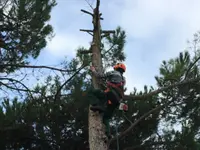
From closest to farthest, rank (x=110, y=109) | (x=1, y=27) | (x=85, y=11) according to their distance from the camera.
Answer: (x=110, y=109) < (x=85, y=11) < (x=1, y=27)

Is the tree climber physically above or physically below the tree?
below

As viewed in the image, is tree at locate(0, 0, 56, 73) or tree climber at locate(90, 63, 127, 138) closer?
tree climber at locate(90, 63, 127, 138)

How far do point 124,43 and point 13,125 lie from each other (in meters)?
2.58

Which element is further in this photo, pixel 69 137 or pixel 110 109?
pixel 69 137

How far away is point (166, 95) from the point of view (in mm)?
6332

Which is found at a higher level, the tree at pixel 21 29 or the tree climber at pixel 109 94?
the tree at pixel 21 29

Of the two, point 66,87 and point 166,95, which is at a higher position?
point 66,87

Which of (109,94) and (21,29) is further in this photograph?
(21,29)

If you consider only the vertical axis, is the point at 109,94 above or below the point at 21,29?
below

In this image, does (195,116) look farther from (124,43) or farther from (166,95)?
(124,43)

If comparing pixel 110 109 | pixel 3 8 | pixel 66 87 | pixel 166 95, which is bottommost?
pixel 110 109

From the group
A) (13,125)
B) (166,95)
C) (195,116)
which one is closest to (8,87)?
(13,125)

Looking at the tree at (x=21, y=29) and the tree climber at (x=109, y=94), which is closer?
the tree climber at (x=109, y=94)

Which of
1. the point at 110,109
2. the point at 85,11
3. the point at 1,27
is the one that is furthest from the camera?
the point at 1,27
